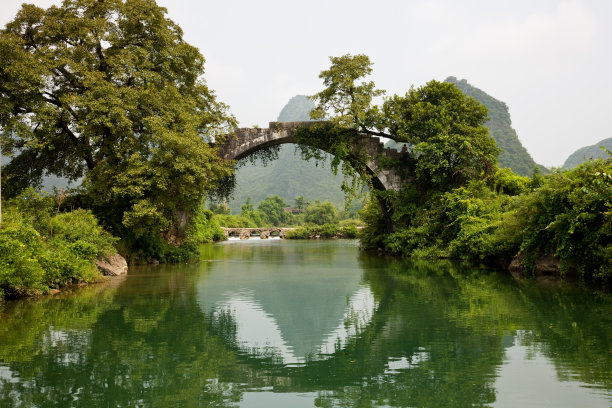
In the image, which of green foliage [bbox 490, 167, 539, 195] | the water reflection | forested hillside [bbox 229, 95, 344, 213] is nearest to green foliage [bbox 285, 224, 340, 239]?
green foliage [bbox 490, 167, 539, 195]

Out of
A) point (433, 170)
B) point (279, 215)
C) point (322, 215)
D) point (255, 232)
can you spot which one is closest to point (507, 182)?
point (433, 170)

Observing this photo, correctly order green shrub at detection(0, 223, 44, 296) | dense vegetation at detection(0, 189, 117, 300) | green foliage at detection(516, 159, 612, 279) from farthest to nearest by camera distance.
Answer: green foliage at detection(516, 159, 612, 279), dense vegetation at detection(0, 189, 117, 300), green shrub at detection(0, 223, 44, 296)

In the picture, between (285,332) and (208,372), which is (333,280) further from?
(208,372)

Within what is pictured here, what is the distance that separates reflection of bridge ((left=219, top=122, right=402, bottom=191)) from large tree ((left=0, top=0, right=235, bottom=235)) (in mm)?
4781

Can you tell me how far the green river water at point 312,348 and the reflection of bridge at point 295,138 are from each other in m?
12.2

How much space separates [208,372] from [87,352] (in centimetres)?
169

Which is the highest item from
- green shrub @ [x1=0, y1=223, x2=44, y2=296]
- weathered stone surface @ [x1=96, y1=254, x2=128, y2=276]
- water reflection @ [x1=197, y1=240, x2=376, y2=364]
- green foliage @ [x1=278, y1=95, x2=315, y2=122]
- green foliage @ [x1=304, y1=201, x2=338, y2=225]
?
green foliage @ [x1=278, y1=95, x2=315, y2=122]

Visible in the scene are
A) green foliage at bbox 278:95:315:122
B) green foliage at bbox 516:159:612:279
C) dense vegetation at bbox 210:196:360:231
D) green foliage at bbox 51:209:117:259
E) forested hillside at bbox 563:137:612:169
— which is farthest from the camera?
green foliage at bbox 278:95:315:122

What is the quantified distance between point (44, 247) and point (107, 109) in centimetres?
580

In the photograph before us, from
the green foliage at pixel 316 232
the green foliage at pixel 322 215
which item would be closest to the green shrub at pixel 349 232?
the green foliage at pixel 316 232

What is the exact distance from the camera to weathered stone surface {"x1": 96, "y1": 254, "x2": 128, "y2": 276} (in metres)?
14.0

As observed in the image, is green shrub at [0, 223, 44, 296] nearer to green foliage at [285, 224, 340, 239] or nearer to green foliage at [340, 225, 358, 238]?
green foliage at [340, 225, 358, 238]

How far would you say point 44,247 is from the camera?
1076 cm

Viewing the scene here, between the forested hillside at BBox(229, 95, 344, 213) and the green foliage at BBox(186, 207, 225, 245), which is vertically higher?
the forested hillside at BBox(229, 95, 344, 213)
